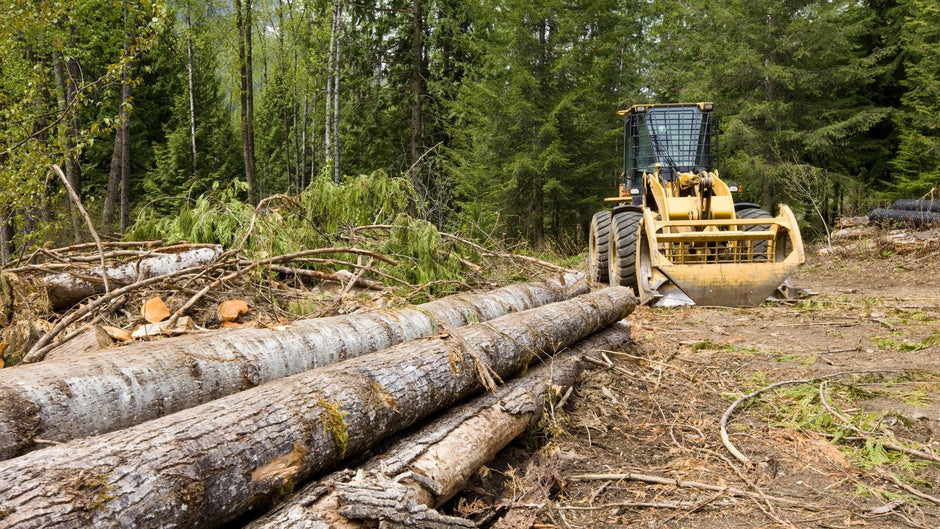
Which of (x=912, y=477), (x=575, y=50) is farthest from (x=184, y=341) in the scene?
(x=575, y=50)

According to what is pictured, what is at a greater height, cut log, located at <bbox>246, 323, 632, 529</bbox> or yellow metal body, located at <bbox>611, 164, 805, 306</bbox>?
yellow metal body, located at <bbox>611, 164, 805, 306</bbox>

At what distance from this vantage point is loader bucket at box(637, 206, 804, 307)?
8.11 meters

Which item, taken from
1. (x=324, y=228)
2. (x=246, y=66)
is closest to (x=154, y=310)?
(x=324, y=228)

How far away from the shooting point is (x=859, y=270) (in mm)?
13242

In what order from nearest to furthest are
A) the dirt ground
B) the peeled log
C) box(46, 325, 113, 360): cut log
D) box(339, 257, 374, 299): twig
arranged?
the peeled log < the dirt ground < box(46, 325, 113, 360): cut log < box(339, 257, 374, 299): twig

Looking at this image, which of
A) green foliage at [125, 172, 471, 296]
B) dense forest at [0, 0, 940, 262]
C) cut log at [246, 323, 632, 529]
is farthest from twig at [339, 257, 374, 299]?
dense forest at [0, 0, 940, 262]

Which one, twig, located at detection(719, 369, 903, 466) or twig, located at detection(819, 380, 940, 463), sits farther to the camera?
twig, located at detection(719, 369, 903, 466)

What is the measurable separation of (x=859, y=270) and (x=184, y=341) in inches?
535

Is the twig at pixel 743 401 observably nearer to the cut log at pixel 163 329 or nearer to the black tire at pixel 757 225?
the cut log at pixel 163 329

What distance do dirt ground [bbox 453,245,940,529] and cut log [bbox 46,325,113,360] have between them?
108 inches

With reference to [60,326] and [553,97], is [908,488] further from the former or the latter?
[553,97]

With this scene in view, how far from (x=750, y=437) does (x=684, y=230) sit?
5.25 meters

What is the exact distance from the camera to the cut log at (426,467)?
2607 mm

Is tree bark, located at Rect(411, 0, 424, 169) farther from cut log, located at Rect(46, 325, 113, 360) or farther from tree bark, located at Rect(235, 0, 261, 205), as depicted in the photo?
cut log, located at Rect(46, 325, 113, 360)
